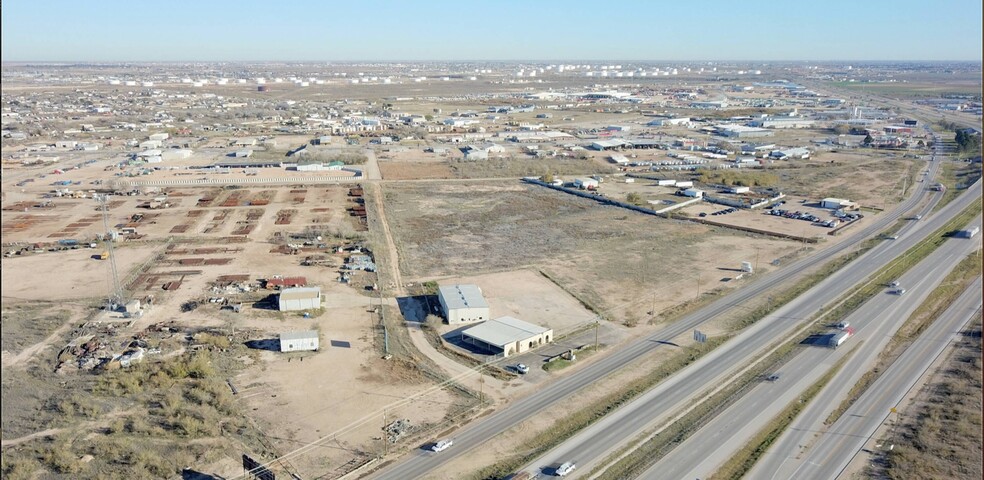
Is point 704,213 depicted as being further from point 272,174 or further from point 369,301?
point 272,174

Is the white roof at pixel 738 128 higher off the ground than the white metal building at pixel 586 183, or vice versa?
the white roof at pixel 738 128

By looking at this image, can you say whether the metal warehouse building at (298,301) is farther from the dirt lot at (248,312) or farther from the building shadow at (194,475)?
the building shadow at (194,475)

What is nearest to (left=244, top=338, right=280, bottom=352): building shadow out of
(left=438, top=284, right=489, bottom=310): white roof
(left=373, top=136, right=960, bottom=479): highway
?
(left=438, top=284, right=489, bottom=310): white roof

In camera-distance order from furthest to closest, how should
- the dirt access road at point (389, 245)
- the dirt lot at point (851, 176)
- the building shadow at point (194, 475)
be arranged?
the dirt lot at point (851, 176) < the dirt access road at point (389, 245) < the building shadow at point (194, 475)

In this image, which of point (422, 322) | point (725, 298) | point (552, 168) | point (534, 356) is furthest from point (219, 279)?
point (552, 168)

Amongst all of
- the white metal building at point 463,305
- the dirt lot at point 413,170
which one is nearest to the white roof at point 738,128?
the dirt lot at point 413,170
